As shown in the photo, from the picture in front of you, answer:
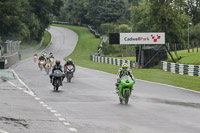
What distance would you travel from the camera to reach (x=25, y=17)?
9212 cm

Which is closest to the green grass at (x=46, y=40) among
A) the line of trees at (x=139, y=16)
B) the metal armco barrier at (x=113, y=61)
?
the line of trees at (x=139, y=16)

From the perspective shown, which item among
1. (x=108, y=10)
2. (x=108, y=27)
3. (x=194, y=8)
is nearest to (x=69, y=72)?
(x=108, y=27)

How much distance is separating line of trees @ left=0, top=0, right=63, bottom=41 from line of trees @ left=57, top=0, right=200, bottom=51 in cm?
1593

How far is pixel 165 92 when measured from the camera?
73.4ft

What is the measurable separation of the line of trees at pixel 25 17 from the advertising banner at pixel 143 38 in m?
28.2

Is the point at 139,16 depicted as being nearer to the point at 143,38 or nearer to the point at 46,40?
the point at 46,40

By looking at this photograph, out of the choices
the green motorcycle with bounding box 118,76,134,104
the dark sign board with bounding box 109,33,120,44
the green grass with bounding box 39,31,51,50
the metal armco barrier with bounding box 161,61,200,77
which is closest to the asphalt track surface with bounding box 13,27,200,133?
the green motorcycle with bounding box 118,76,134,104

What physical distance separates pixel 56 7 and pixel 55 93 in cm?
8423

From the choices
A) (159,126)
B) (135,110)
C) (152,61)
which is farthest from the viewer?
(152,61)

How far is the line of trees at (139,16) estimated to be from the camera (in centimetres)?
6606

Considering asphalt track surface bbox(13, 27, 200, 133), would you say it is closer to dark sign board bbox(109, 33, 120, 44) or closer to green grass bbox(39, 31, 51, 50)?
dark sign board bbox(109, 33, 120, 44)

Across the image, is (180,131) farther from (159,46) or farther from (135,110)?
(159,46)

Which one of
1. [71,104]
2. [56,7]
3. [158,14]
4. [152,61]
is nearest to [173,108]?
[71,104]

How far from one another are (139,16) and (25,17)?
26.1m
